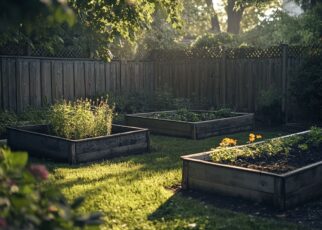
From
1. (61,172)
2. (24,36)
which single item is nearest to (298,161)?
(61,172)

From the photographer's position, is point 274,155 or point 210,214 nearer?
point 210,214

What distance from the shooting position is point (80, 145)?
25.2ft

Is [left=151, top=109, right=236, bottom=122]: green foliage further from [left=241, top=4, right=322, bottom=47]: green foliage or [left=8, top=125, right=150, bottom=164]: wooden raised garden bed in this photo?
[left=241, top=4, right=322, bottom=47]: green foliage

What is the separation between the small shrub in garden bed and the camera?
5984 mm

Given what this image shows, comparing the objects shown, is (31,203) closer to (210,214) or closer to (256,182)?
(210,214)

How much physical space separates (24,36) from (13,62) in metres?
5.77

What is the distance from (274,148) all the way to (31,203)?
5.23m

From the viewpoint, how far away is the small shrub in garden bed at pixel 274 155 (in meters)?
5.98

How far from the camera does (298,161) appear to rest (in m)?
6.22

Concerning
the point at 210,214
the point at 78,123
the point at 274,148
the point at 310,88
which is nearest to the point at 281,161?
the point at 274,148

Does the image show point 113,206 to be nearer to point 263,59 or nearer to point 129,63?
point 263,59

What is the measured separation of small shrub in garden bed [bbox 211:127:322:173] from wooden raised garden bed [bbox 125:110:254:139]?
10.5 feet

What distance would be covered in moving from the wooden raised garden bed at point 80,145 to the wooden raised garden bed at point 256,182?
7.74ft

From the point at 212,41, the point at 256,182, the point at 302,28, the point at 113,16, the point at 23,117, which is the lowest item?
the point at 256,182
